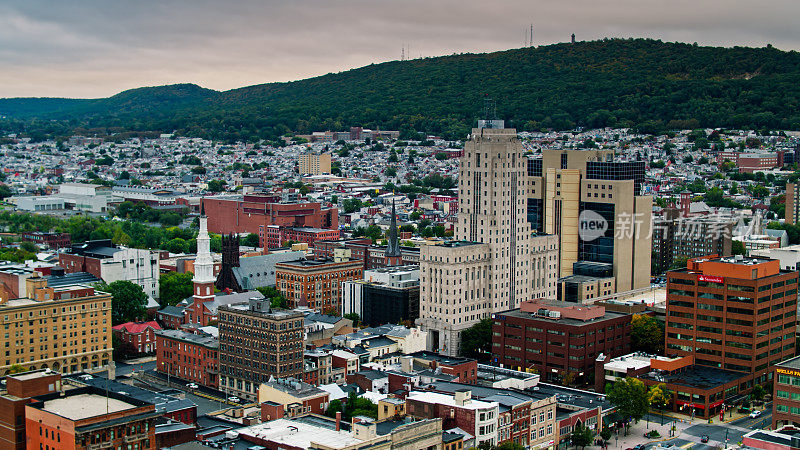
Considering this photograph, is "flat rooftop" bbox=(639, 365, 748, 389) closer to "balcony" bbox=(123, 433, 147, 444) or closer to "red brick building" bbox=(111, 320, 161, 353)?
"balcony" bbox=(123, 433, 147, 444)

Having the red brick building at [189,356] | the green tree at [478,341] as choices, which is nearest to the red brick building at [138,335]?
the red brick building at [189,356]

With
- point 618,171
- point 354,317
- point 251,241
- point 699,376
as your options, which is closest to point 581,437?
point 699,376

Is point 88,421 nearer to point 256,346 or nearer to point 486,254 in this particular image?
point 256,346

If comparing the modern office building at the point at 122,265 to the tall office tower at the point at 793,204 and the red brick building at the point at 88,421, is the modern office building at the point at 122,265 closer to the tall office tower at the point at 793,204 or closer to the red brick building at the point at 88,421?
the red brick building at the point at 88,421

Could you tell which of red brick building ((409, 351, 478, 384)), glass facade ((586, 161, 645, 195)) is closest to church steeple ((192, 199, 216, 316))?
red brick building ((409, 351, 478, 384))

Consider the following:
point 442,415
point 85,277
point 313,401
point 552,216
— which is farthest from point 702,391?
point 85,277
